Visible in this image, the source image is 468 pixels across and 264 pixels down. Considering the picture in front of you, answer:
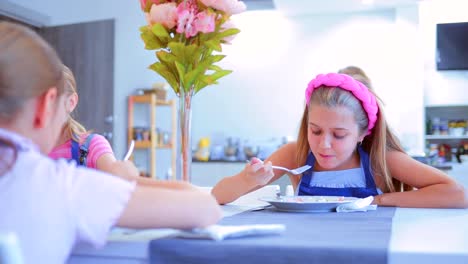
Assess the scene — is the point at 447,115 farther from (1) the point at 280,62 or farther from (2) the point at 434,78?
(1) the point at 280,62

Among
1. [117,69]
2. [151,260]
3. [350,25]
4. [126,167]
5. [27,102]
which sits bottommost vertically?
[151,260]

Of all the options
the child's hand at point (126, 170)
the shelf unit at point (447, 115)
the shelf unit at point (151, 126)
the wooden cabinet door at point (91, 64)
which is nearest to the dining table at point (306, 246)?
the child's hand at point (126, 170)

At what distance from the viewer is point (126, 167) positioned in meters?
1.04

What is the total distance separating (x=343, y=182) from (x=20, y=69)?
40.7 inches

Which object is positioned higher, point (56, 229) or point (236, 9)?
point (236, 9)

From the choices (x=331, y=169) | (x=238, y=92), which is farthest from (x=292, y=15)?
(x=331, y=169)

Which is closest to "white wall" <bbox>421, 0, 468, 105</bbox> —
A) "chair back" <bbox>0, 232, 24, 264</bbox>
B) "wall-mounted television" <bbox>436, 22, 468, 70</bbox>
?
"wall-mounted television" <bbox>436, 22, 468, 70</bbox>

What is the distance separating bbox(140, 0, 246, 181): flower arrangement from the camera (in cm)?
115

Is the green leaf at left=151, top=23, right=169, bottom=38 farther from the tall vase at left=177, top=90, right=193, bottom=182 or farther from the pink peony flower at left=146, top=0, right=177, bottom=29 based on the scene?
the tall vase at left=177, top=90, right=193, bottom=182

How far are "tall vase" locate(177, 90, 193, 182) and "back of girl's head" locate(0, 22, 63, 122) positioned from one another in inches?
20.9

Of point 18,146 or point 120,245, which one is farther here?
point 120,245

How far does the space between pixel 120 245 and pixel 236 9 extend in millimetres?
646

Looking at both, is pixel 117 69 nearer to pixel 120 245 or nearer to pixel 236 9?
pixel 236 9

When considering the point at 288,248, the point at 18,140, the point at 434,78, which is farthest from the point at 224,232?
the point at 434,78
